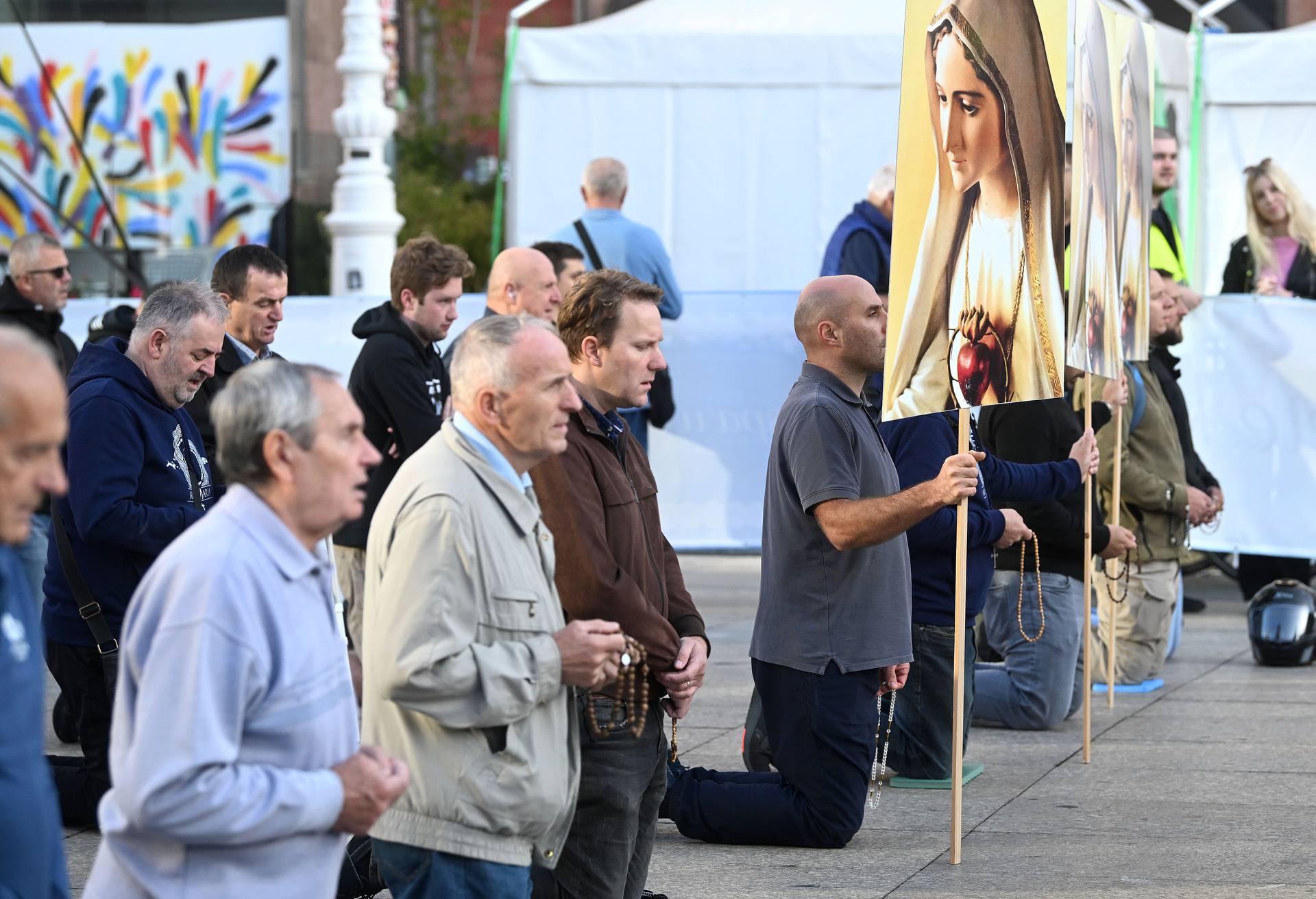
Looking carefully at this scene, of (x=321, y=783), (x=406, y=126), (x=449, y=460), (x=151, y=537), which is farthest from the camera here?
(x=406, y=126)

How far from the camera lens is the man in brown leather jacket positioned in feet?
14.8

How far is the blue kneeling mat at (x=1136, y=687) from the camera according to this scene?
9250mm

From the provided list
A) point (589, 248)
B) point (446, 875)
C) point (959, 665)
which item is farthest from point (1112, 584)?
point (446, 875)

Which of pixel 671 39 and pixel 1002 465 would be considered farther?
pixel 671 39

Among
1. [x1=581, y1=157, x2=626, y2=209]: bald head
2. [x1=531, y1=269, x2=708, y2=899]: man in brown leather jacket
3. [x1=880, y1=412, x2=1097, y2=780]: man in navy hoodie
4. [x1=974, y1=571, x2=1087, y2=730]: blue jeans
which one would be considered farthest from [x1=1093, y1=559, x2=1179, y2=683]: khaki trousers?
[x1=531, y1=269, x2=708, y2=899]: man in brown leather jacket

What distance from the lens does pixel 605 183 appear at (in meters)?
10.0

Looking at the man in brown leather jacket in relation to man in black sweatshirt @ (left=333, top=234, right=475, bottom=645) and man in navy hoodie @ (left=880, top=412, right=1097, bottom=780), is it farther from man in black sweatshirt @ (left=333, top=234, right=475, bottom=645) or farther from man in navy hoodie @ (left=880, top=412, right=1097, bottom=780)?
man in black sweatshirt @ (left=333, top=234, right=475, bottom=645)

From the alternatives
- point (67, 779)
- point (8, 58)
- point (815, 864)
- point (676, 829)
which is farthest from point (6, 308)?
point (8, 58)

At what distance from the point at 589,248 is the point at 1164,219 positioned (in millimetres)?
3718

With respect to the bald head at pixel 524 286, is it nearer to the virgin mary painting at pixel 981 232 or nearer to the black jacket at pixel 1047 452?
the black jacket at pixel 1047 452

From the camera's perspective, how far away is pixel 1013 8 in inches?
239

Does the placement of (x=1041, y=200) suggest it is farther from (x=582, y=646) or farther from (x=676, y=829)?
(x=582, y=646)

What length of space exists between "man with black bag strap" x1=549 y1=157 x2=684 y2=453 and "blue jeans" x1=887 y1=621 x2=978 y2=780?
3258 mm

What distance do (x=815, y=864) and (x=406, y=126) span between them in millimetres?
24577
